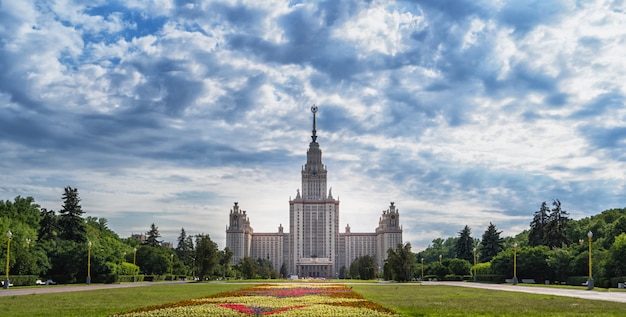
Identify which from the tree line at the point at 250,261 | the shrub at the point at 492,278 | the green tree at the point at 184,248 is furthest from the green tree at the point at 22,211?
the shrub at the point at 492,278

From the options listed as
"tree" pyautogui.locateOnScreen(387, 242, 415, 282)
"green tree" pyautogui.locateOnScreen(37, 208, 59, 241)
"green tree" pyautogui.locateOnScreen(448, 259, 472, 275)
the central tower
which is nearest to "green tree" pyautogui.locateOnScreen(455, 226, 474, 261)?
"green tree" pyautogui.locateOnScreen(448, 259, 472, 275)

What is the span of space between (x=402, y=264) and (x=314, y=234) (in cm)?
11460

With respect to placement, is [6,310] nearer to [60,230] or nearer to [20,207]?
[60,230]

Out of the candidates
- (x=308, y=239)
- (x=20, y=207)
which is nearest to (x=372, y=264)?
(x=20, y=207)

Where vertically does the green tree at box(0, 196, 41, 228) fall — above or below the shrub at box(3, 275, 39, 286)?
above

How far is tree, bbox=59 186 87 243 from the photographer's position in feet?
243

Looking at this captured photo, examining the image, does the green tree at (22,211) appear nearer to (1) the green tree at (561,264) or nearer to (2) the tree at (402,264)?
(2) the tree at (402,264)

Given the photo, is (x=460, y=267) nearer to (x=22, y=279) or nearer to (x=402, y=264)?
(x=402, y=264)

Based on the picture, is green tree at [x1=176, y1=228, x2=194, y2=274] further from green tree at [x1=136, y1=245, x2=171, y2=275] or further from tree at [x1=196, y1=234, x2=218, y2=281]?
tree at [x1=196, y1=234, x2=218, y2=281]

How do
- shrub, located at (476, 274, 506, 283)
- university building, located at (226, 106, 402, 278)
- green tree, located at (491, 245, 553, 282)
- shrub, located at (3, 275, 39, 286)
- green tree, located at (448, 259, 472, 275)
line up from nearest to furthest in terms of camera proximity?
shrub, located at (3, 275, 39, 286) < green tree, located at (491, 245, 553, 282) < shrub, located at (476, 274, 506, 283) < green tree, located at (448, 259, 472, 275) < university building, located at (226, 106, 402, 278)

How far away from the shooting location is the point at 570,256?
57.1m

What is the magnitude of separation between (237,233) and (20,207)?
101243 mm

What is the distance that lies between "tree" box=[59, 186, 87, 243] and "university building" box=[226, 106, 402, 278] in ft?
351

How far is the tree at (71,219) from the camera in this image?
73994 mm
